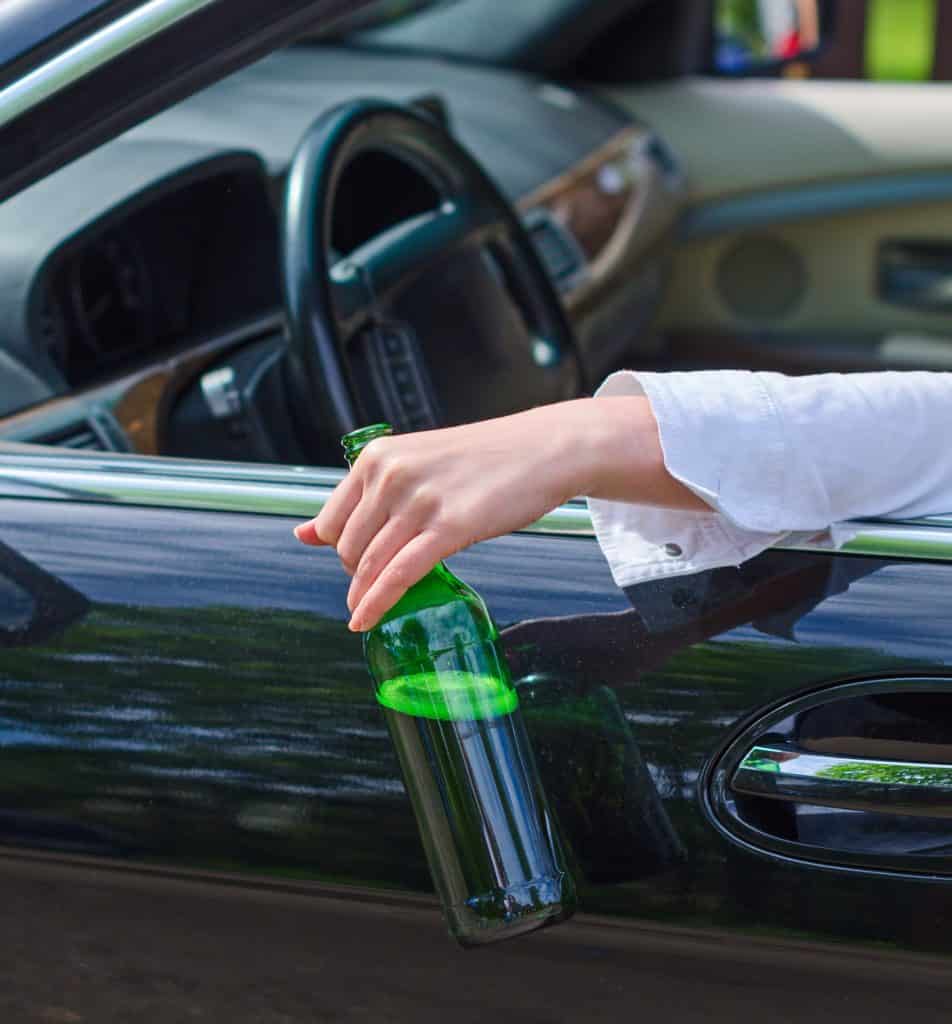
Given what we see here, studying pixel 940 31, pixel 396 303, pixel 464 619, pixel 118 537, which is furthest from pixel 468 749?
pixel 940 31

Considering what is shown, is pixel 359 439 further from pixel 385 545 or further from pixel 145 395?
pixel 145 395

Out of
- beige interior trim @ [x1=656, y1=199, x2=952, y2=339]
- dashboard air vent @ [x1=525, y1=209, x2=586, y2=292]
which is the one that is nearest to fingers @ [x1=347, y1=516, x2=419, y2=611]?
dashboard air vent @ [x1=525, y1=209, x2=586, y2=292]

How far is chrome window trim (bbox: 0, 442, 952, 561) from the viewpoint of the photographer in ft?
4.11

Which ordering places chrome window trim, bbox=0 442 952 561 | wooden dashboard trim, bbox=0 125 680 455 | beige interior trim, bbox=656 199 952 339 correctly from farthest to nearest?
beige interior trim, bbox=656 199 952 339
wooden dashboard trim, bbox=0 125 680 455
chrome window trim, bbox=0 442 952 561

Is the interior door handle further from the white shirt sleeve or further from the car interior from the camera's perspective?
the car interior

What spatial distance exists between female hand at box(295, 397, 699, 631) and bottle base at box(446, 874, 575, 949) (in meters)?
0.22

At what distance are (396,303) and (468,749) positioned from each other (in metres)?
0.99

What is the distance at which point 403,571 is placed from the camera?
1046 millimetres

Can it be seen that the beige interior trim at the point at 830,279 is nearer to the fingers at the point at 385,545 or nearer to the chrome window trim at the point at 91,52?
the chrome window trim at the point at 91,52

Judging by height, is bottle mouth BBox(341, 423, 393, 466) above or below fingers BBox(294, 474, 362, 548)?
above

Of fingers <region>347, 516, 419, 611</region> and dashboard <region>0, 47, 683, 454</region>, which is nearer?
fingers <region>347, 516, 419, 611</region>

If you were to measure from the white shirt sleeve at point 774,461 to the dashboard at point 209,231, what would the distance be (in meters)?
0.58

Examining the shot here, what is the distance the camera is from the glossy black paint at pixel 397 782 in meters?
1.09

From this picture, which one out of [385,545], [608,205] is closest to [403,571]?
[385,545]
